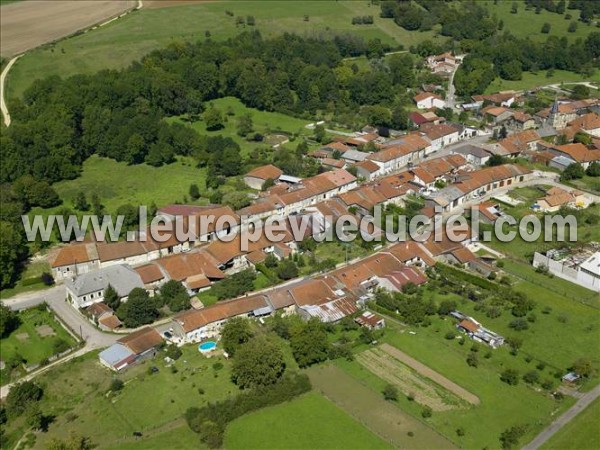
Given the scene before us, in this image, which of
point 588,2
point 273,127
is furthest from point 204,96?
point 588,2

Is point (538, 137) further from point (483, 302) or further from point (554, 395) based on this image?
point (554, 395)

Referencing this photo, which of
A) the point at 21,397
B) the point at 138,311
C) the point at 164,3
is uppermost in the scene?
the point at 164,3

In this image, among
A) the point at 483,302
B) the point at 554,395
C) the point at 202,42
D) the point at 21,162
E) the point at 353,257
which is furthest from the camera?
the point at 202,42

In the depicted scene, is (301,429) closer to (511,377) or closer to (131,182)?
(511,377)

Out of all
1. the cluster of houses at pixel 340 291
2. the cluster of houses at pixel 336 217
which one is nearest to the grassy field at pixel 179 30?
the cluster of houses at pixel 336 217

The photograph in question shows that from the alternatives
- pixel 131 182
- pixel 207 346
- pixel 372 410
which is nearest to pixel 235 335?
pixel 207 346

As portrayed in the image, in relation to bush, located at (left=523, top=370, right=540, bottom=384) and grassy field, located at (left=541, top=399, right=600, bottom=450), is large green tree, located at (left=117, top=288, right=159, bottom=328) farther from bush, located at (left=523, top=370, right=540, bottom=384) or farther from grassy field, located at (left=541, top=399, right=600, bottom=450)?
grassy field, located at (left=541, top=399, right=600, bottom=450)

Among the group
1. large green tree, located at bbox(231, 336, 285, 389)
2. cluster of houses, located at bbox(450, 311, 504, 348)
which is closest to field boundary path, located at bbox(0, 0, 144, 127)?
large green tree, located at bbox(231, 336, 285, 389)
